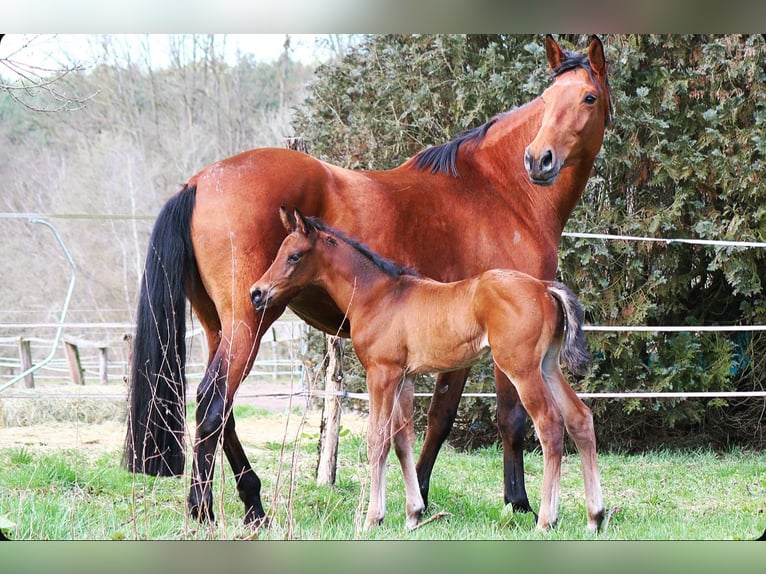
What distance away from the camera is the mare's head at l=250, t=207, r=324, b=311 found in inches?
167

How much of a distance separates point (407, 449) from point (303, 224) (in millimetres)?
1298

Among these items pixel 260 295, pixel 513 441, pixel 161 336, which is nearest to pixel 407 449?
pixel 513 441

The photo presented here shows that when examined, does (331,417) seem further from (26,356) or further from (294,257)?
(26,356)

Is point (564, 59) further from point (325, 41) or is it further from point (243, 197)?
point (325, 41)

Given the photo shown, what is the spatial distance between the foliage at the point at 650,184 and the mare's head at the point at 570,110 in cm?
242

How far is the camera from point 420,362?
4.32 metres

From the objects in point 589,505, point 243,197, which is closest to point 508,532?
point 589,505

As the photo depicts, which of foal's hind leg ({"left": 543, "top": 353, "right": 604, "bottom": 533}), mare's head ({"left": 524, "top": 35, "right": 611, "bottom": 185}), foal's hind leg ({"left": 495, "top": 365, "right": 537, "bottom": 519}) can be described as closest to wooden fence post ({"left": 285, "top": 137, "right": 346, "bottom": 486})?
foal's hind leg ({"left": 495, "top": 365, "right": 537, "bottom": 519})

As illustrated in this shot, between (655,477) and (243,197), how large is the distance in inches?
165

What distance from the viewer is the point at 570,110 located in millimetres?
4707

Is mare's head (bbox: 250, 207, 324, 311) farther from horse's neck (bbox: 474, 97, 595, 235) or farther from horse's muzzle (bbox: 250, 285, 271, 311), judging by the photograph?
horse's neck (bbox: 474, 97, 595, 235)

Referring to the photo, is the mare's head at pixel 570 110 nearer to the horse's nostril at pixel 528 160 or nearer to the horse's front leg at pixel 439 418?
the horse's nostril at pixel 528 160

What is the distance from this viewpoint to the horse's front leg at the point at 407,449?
4277mm

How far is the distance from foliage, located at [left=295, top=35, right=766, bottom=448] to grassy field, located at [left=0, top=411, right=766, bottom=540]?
571 millimetres
